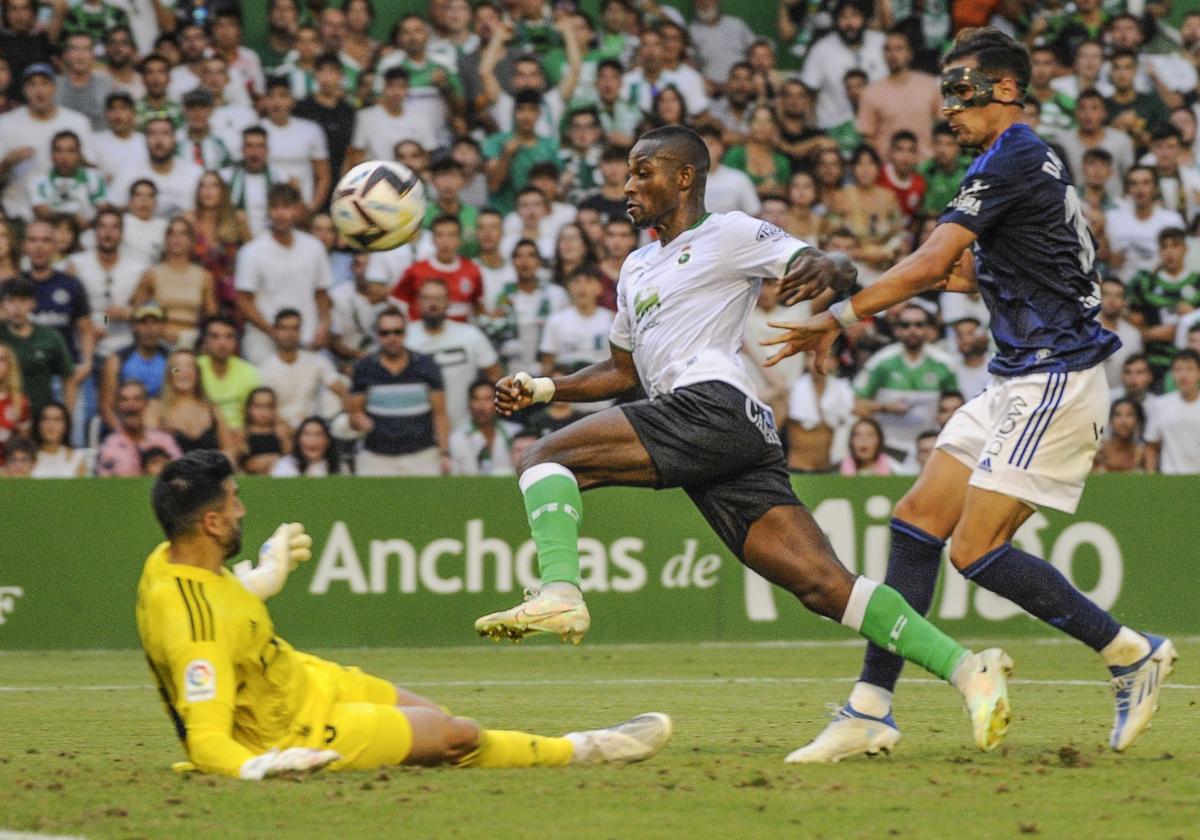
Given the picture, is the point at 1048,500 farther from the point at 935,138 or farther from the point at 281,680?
the point at 935,138

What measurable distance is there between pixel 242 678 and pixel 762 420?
7.07ft

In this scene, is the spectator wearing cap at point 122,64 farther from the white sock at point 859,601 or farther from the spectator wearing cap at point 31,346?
the white sock at point 859,601

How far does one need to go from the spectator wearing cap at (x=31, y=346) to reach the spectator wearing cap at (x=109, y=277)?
1.39ft

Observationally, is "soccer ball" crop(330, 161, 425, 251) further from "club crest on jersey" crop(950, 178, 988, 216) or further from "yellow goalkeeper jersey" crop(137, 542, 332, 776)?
"club crest on jersey" crop(950, 178, 988, 216)

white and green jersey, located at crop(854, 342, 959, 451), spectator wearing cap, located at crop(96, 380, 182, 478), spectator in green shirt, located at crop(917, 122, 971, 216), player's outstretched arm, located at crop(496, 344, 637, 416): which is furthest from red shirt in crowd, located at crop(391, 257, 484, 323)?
player's outstretched arm, located at crop(496, 344, 637, 416)

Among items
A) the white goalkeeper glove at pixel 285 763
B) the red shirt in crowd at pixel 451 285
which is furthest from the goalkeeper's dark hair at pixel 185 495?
the red shirt in crowd at pixel 451 285

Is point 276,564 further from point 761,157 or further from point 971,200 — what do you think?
point 761,157

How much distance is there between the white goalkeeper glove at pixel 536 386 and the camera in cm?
722

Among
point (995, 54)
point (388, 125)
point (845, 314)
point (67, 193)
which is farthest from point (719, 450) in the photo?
point (388, 125)

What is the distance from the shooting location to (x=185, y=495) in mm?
5914

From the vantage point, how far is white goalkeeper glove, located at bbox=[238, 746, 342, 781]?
573cm

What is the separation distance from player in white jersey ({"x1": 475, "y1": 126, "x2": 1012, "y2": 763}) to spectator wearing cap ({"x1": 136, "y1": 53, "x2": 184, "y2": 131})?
29.6 ft

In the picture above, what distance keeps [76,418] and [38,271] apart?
3.77 feet

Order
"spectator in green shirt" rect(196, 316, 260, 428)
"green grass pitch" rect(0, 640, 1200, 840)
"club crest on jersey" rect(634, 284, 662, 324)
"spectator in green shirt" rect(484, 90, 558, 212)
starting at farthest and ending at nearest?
1. "spectator in green shirt" rect(484, 90, 558, 212)
2. "spectator in green shirt" rect(196, 316, 260, 428)
3. "club crest on jersey" rect(634, 284, 662, 324)
4. "green grass pitch" rect(0, 640, 1200, 840)
